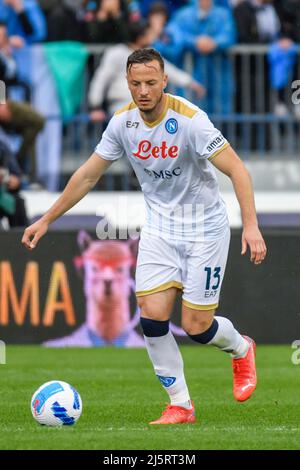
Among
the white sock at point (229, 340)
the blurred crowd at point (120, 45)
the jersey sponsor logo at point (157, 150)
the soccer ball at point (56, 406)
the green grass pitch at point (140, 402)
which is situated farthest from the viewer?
the blurred crowd at point (120, 45)

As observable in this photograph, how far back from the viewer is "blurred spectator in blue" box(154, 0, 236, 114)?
17.4 meters

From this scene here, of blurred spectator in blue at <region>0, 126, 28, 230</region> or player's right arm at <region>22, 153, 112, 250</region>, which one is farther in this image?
blurred spectator in blue at <region>0, 126, 28, 230</region>

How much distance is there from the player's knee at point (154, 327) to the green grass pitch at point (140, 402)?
2.01ft

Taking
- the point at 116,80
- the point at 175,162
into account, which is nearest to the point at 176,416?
the point at 175,162

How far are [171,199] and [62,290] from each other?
642cm

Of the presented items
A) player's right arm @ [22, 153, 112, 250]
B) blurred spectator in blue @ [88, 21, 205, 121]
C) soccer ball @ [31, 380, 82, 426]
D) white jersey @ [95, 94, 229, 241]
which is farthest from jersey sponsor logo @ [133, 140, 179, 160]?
blurred spectator in blue @ [88, 21, 205, 121]

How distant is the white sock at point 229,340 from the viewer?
9.01m

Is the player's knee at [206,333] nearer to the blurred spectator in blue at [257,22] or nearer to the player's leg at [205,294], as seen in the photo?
the player's leg at [205,294]

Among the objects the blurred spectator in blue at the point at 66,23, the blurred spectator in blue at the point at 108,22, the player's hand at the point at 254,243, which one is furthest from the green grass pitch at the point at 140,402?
the blurred spectator in blue at the point at 66,23

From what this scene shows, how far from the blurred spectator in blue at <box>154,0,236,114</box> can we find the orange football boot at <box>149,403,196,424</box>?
9.24 meters

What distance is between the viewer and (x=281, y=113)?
17.8 meters

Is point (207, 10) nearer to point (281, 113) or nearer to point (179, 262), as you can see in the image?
point (281, 113)

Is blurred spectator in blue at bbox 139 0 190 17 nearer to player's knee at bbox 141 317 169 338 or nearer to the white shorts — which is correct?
the white shorts

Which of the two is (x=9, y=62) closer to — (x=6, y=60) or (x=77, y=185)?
(x=6, y=60)
